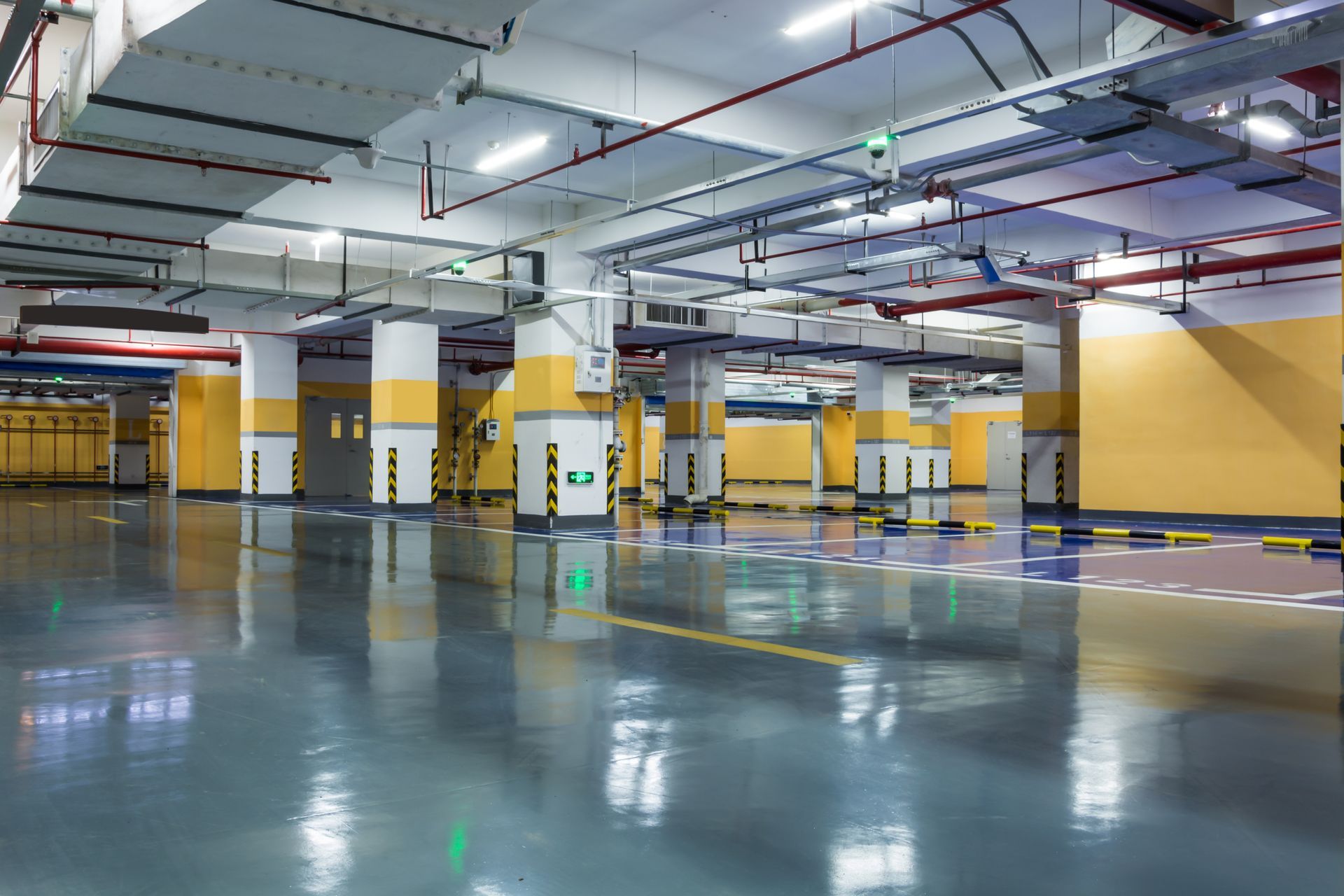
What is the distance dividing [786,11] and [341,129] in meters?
5.47

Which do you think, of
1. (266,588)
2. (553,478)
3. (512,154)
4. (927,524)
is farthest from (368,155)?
(927,524)

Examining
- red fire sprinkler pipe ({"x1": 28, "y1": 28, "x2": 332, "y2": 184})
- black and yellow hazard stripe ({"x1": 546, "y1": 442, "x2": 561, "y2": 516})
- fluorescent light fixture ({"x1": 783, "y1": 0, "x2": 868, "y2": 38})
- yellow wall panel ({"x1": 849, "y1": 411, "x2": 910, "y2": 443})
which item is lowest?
black and yellow hazard stripe ({"x1": 546, "y1": 442, "x2": 561, "y2": 516})

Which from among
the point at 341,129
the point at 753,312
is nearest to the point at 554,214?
the point at 753,312

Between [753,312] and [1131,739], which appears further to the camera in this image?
[753,312]

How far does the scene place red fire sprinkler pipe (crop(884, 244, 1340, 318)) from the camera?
1731 centimetres

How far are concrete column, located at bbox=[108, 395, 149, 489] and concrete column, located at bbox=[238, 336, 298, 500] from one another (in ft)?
56.8

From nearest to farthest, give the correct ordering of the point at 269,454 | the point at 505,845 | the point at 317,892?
1. the point at 317,892
2. the point at 505,845
3. the point at 269,454

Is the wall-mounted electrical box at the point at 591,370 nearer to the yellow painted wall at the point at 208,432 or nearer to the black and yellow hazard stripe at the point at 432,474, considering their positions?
the black and yellow hazard stripe at the point at 432,474

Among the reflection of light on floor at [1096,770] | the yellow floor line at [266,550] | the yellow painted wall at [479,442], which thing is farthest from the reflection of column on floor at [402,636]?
the yellow painted wall at [479,442]

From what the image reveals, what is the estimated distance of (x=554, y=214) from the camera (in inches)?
769

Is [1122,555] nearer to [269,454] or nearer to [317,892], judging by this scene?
[317,892]

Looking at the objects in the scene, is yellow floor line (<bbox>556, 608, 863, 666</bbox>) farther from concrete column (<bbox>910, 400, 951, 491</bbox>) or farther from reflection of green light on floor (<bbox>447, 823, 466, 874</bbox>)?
concrete column (<bbox>910, 400, 951, 491</bbox>)

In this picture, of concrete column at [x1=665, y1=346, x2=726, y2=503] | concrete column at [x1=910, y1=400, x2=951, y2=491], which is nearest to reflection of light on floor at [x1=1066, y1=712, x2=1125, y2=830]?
concrete column at [x1=665, y1=346, x2=726, y2=503]

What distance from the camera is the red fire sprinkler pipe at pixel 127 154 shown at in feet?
26.7
